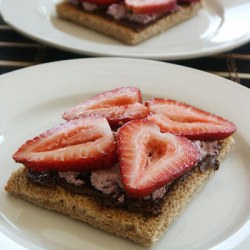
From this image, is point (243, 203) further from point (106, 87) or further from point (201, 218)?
point (106, 87)

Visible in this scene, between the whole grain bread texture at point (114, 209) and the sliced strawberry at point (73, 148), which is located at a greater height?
the sliced strawberry at point (73, 148)

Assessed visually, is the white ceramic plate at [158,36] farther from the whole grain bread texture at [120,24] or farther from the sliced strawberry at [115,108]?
the sliced strawberry at [115,108]

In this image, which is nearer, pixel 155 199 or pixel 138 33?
pixel 155 199

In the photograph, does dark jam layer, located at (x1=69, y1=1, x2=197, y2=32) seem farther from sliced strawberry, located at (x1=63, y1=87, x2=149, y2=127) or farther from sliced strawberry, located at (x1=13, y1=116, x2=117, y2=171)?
sliced strawberry, located at (x1=13, y1=116, x2=117, y2=171)

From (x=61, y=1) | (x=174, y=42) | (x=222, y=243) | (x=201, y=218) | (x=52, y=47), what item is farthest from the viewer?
(x=61, y=1)

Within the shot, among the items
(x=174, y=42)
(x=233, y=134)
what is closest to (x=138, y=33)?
(x=174, y=42)

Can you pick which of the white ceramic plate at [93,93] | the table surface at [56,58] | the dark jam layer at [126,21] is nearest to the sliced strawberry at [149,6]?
the dark jam layer at [126,21]

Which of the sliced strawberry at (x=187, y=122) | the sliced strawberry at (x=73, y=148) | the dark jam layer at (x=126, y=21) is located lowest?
the dark jam layer at (x=126, y=21)
